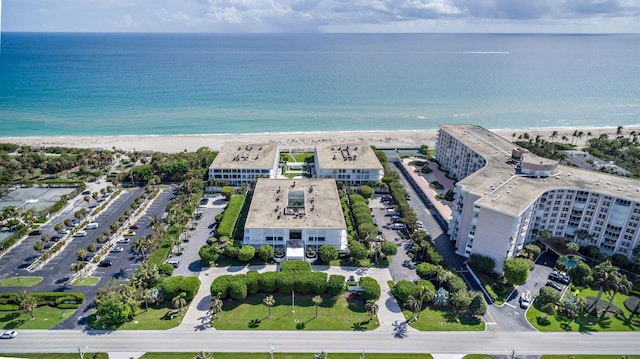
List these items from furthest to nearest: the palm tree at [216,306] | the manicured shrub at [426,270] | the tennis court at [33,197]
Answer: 1. the tennis court at [33,197]
2. the manicured shrub at [426,270]
3. the palm tree at [216,306]

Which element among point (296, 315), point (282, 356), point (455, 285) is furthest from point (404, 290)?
point (282, 356)

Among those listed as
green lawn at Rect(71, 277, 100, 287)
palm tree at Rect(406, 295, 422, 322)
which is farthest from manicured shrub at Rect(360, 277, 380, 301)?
green lawn at Rect(71, 277, 100, 287)

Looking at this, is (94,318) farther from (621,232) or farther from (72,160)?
(621,232)

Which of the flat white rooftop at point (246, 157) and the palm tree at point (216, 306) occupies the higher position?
the flat white rooftop at point (246, 157)

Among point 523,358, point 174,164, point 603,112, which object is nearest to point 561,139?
point 603,112

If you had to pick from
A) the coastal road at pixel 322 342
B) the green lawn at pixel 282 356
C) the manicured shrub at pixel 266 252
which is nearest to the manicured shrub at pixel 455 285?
the coastal road at pixel 322 342

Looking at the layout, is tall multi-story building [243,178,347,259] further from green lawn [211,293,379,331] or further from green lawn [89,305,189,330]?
green lawn [89,305,189,330]

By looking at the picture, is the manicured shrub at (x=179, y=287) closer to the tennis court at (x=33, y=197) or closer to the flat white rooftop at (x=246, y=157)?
the flat white rooftop at (x=246, y=157)
